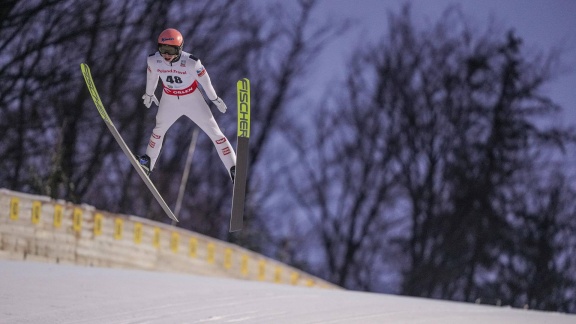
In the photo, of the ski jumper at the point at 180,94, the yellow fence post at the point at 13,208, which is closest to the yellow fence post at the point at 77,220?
the yellow fence post at the point at 13,208

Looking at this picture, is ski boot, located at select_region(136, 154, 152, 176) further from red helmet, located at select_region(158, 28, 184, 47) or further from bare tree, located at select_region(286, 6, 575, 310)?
bare tree, located at select_region(286, 6, 575, 310)

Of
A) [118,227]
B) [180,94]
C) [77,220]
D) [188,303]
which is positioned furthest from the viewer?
[118,227]

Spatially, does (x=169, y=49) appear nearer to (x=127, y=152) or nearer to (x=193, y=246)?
(x=127, y=152)

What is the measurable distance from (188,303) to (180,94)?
4.49 metres

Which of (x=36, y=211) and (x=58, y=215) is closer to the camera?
(x=36, y=211)

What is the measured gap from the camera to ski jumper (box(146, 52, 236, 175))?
8.90m

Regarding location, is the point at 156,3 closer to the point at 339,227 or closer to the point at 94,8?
the point at 94,8

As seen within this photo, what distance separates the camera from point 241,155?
368 inches

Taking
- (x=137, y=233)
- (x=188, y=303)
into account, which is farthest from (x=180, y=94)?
(x=137, y=233)

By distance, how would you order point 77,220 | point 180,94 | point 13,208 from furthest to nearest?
point 77,220 < point 13,208 < point 180,94

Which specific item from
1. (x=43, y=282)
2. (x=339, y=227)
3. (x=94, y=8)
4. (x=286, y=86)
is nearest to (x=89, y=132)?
(x=94, y=8)

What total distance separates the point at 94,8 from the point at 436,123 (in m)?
9.10

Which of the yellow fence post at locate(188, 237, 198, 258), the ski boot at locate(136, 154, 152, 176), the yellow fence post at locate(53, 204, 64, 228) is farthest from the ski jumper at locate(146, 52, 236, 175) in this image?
the yellow fence post at locate(188, 237, 198, 258)

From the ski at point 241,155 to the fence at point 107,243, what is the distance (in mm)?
8039
